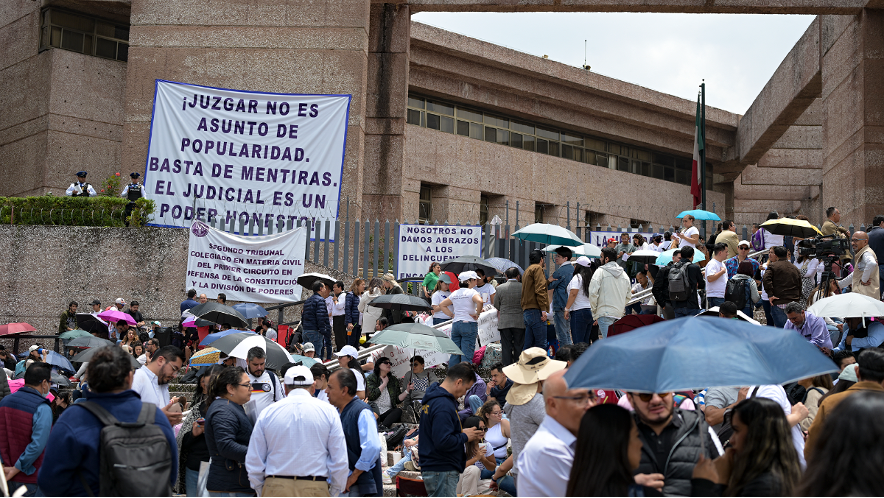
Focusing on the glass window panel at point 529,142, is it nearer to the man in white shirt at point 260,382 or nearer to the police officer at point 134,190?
the police officer at point 134,190

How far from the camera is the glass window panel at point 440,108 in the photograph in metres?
28.6

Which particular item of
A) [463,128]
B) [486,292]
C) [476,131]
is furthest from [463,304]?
[476,131]

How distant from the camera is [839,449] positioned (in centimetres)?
336

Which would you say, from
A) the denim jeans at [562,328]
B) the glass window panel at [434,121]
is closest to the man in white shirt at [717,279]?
the denim jeans at [562,328]

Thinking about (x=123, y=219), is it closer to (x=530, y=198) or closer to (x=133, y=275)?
(x=133, y=275)

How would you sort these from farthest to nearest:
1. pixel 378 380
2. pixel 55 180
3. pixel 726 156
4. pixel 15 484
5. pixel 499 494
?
pixel 726 156 < pixel 55 180 < pixel 378 380 < pixel 499 494 < pixel 15 484

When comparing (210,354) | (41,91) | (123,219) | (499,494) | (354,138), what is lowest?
(499,494)

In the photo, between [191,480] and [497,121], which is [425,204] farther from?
[191,480]

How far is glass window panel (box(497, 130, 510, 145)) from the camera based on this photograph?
30.5 metres

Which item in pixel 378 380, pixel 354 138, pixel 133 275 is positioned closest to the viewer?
pixel 378 380

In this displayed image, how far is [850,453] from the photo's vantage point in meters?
3.33

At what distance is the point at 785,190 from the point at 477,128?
14.1 metres

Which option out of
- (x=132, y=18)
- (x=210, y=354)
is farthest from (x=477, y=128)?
(x=210, y=354)

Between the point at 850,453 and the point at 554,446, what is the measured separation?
1.39 m
